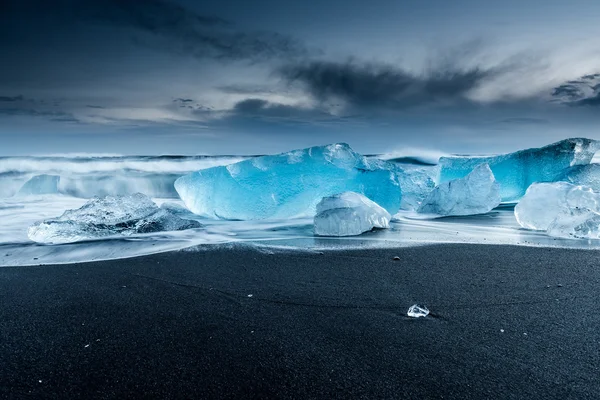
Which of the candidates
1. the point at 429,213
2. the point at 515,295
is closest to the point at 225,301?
the point at 515,295

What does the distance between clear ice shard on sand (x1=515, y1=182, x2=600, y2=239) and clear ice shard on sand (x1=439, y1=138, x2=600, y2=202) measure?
2.19 meters

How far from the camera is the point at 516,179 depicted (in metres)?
7.56

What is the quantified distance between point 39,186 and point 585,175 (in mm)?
10073

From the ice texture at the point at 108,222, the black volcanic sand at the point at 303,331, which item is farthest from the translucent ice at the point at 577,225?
the ice texture at the point at 108,222

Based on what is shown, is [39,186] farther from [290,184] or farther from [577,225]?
[577,225]

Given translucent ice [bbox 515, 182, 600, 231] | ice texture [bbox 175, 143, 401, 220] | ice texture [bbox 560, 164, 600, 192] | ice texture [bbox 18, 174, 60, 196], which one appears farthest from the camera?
ice texture [bbox 18, 174, 60, 196]

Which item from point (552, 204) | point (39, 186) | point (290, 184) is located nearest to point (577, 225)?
point (552, 204)

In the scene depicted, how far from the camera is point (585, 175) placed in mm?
6918

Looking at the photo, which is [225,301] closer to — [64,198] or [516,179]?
[516,179]

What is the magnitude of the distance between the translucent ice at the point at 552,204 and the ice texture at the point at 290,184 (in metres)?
1.59

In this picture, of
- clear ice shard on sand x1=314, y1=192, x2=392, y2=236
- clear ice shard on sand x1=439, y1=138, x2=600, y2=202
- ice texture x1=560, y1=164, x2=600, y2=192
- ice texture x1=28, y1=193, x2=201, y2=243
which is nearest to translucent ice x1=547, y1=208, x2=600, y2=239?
clear ice shard on sand x1=314, y1=192, x2=392, y2=236

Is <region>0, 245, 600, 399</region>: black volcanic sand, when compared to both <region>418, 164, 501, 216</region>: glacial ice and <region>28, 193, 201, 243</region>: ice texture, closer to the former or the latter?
<region>28, 193, 201, 243</region>: ice texture

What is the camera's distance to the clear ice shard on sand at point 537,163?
721 centimetres

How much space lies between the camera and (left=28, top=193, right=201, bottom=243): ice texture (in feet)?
14.0
